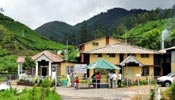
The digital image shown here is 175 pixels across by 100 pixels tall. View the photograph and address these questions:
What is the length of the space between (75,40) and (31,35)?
107ft

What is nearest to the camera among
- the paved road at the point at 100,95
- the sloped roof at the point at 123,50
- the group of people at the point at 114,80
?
the paved road at the point at 100,95

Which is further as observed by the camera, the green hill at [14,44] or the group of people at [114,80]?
the green hill at [14,44]

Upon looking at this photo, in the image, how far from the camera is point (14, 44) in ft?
336

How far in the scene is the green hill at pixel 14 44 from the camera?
8704 cm

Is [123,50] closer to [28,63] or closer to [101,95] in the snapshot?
[28,63]

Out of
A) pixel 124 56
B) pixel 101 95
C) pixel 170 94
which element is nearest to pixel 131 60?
pixel 124 56

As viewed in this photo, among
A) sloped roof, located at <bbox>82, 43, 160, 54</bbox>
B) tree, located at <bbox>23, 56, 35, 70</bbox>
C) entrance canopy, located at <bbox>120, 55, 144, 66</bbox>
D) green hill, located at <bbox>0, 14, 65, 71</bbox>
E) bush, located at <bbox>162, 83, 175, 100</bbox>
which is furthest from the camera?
green hill, located at <bbox>0, 14, 65, 71</bbox>

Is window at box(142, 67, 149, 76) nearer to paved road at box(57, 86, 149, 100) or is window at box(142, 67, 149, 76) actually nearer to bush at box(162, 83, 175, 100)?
paved road at box(57, 86, 149, 100)

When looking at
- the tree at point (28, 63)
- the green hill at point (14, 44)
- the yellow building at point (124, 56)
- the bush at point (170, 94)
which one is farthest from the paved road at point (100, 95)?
the green hill at point (14, 44)

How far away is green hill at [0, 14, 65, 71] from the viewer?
8704 cm

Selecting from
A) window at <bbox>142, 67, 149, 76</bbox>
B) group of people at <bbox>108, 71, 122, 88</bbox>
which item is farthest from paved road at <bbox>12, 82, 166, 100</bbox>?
window at <bbox>142, 67, 149, 76</bbox>

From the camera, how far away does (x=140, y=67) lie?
5462 centimetres

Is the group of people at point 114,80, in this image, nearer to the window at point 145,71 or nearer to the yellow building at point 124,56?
the yellow building at point 124,56

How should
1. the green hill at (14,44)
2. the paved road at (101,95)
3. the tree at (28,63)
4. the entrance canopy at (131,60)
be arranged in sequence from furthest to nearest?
the green hill at (14,44) < the tree at (28,63) < the entrance canopy at (131,60) < the paved road at (101,95)
